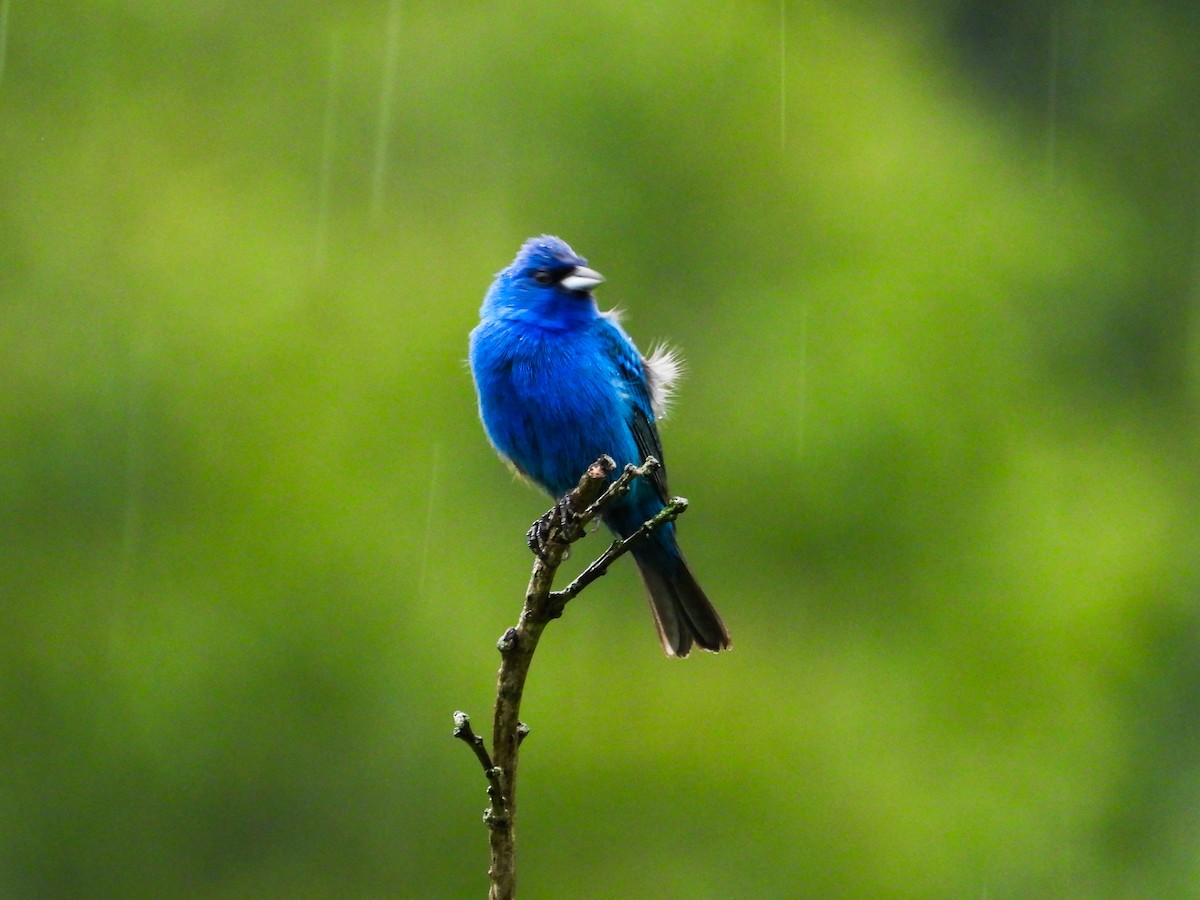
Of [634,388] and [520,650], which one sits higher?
[634,388]

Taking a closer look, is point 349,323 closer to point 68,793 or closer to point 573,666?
point 573,666

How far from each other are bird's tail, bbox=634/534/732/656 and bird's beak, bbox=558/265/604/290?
3.43 feet

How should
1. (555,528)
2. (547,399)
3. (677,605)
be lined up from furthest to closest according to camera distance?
(677,605) → (547,399) → (555,528)

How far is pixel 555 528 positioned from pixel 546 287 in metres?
2.60

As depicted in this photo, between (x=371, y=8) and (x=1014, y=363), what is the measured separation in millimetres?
8187

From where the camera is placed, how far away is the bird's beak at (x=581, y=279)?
639cm

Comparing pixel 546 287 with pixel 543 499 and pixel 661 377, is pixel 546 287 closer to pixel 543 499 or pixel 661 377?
pixel 661 377

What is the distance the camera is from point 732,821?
12648 mm

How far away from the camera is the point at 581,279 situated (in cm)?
643

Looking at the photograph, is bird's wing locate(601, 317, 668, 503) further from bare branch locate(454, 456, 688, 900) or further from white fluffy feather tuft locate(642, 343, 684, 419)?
bare branch locate(454, 456, 688, 900)

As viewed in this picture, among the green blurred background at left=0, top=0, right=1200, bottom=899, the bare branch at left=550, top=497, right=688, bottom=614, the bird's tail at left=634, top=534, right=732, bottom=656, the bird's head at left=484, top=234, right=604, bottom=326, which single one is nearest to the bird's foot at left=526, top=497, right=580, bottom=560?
the bare branch at left=550, top=497, right=688, bottom=614

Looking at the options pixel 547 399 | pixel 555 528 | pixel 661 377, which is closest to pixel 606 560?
pixel 555 528

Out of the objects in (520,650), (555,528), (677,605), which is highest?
(555,528)

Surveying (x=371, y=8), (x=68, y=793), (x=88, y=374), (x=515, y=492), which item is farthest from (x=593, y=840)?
(x=371, y=8)
